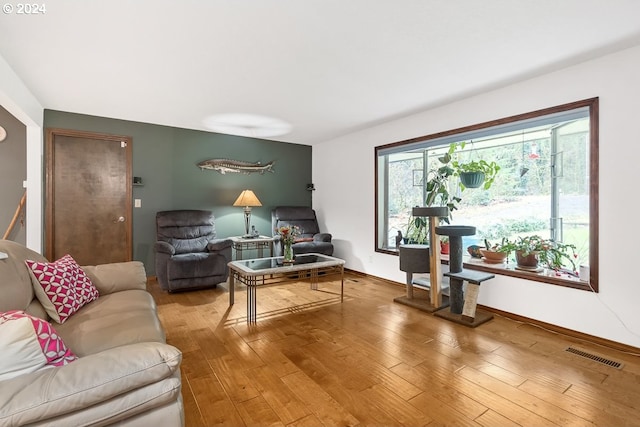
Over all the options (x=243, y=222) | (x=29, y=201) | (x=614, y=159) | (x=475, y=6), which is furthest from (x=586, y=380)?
(x=29, y=201)

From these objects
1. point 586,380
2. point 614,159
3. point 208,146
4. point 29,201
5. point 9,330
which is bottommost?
point 586,380

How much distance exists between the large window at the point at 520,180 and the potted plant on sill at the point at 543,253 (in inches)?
2.9

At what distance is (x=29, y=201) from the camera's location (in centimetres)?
372

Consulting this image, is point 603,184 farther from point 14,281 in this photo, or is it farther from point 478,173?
point 14,281

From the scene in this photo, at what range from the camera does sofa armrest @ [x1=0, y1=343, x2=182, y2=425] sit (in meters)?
0.84

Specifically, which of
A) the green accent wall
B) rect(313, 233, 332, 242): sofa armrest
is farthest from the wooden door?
rect(313, 233, 332, 242): sofa armrest

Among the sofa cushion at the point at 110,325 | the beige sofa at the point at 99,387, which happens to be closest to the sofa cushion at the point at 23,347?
the beige sofa at the point at 99,387

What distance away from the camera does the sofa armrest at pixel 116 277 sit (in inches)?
90.6

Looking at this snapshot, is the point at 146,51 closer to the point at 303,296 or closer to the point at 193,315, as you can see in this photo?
the point at 193,315

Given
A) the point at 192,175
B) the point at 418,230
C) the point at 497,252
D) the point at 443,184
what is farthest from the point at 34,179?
the point at 497,252

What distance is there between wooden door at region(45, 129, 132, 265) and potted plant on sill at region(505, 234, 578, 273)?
500 cm

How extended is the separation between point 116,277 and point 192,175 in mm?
2786

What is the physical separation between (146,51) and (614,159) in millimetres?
3856

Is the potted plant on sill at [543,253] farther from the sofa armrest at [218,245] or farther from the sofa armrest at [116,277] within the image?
the sofa armrest at [116,277]
